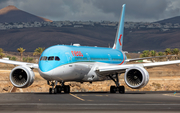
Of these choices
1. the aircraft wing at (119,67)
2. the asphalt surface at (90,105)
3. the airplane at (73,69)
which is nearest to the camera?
the asphalt surface at (90,105)

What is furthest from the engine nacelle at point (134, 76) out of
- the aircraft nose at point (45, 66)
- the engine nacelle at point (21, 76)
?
the engine nacelle at point (21, 76)

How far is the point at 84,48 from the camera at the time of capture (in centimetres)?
3666

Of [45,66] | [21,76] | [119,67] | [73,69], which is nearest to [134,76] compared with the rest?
[119,67]

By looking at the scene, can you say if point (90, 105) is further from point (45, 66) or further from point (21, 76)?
point (21, 76)

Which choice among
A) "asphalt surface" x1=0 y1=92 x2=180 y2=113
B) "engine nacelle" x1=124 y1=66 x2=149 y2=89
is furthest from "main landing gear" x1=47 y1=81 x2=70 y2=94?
"asphalt surface" x1=0 y1=92 x2=180 y2=113

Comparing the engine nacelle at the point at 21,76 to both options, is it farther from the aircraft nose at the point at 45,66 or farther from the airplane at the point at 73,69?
the aircraft nose at the point at 45,66

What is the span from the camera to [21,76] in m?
32.7

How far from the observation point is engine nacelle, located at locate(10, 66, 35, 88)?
1250 inches

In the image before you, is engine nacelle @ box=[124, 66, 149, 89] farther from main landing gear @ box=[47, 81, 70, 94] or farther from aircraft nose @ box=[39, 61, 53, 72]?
aircraft nose @ box=[39, 61, 53, 72]

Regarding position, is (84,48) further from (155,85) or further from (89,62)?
(155,85)

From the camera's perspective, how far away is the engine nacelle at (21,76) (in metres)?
31.8

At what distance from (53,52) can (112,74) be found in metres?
8.10

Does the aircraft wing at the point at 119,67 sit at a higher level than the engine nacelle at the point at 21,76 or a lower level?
higher

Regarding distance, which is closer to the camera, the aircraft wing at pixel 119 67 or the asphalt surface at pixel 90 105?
the asphalt surface at pixel 90 105
